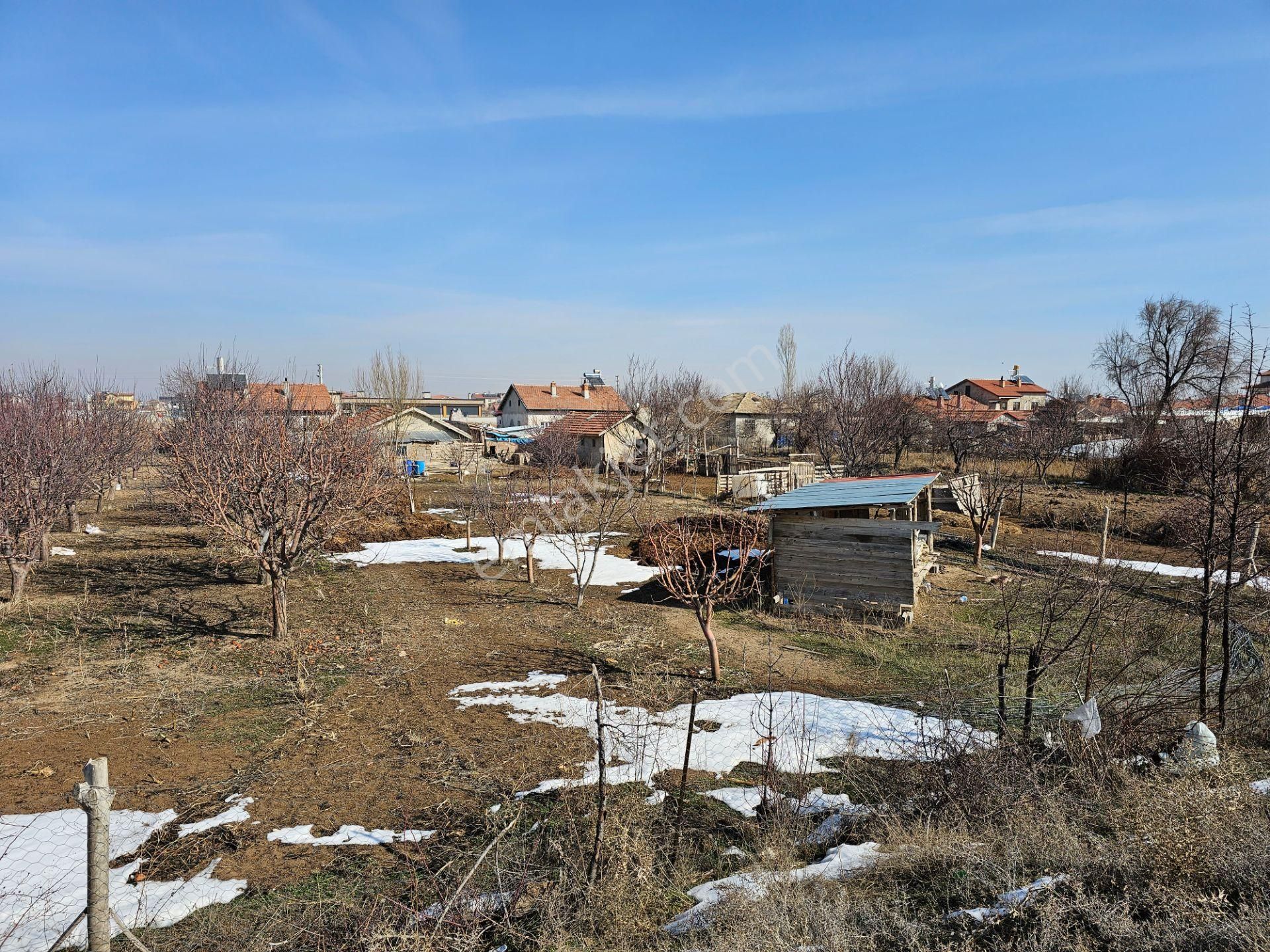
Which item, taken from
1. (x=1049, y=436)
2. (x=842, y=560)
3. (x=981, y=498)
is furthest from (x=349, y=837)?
(x=1049, y=436)

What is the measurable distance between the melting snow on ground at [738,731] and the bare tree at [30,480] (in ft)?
26.9

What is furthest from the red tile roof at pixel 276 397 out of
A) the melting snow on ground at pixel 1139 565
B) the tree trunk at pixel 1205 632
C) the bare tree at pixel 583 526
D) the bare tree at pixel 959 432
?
the bare tree at pixel 959 432

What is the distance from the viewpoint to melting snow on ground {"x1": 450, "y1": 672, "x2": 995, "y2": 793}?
6371 millimetres

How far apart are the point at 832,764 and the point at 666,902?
2928 mm

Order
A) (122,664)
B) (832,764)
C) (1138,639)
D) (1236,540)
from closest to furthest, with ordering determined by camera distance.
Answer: (1236,540) < (832,764) < (122,664) < (1138,639)

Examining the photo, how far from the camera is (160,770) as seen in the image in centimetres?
643

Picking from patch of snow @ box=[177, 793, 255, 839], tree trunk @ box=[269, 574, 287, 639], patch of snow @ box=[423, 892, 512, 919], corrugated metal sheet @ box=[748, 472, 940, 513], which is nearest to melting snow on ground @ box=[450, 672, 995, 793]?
patch of snow @ box=[423, 892, 512, 919]

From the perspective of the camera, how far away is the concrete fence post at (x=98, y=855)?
330cm

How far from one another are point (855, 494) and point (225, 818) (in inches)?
426

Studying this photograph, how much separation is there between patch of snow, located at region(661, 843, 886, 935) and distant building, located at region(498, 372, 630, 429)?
161 ft

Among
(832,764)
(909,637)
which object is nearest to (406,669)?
(832,764)

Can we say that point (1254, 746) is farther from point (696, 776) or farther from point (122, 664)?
point (122, 664)

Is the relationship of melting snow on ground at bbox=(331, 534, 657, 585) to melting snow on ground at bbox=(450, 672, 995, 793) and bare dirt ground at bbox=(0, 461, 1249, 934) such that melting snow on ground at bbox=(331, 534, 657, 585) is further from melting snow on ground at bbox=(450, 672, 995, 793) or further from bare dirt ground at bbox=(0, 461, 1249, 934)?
melting snow on ground at bbox=(450, 672, 995, 793)

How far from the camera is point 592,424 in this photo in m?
38.7
